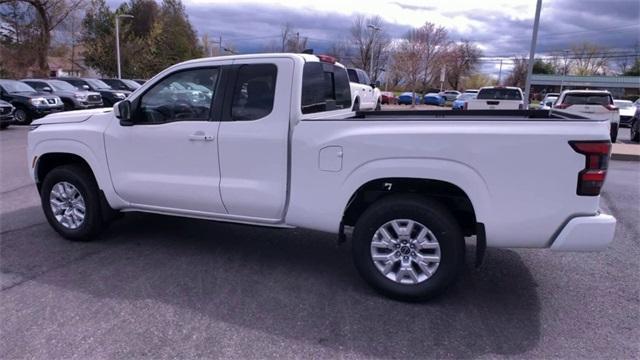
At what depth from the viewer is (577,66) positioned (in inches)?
3403

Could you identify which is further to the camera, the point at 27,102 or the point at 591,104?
the point at 27,102

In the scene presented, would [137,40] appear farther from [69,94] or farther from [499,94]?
[499,94]

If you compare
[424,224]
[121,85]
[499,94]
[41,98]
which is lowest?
[424,224]

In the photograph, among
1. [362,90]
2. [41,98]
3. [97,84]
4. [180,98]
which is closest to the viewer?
[180,98]

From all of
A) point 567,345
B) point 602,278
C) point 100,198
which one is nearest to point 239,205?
point 100,198

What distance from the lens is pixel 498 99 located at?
698 inches

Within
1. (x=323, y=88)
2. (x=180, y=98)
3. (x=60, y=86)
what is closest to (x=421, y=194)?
(x=323, y=88)

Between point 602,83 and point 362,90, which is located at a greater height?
point 602,83

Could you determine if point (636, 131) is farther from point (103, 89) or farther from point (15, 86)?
point (103, 89)

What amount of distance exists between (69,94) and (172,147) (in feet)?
59.9

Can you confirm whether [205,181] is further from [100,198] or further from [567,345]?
[567,345]

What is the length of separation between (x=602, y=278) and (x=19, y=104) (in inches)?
764

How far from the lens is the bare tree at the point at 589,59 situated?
8181 centimetres

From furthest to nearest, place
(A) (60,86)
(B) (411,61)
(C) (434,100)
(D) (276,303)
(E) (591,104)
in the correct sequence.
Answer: (C) (434,100), (B) (411,61), (A) (60,86), (E) (591,104), (D) (276,303)
